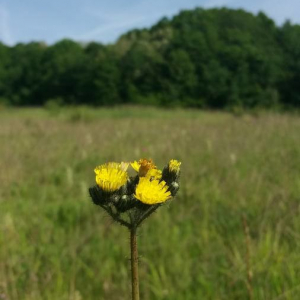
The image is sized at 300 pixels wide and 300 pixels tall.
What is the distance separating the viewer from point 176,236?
112 inches

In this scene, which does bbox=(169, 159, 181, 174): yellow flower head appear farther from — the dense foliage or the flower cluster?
the dense foliage

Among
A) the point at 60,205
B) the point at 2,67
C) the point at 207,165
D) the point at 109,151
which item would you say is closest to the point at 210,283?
the point at 60,205

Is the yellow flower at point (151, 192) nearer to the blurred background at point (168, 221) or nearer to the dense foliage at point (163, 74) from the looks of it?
the blurred background at point (168, 221)

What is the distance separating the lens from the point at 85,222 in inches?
135

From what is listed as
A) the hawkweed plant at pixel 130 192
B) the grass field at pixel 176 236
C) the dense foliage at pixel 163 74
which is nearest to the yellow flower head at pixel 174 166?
the hawkweed plant at pixel 130 192

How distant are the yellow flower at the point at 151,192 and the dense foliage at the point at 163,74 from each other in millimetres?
17564

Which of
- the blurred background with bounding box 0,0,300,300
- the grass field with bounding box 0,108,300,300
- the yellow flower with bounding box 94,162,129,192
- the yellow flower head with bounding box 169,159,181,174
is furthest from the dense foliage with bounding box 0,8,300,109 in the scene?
the yellow flower with bounding box 94,162,129,192

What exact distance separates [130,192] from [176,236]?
86.9 inches

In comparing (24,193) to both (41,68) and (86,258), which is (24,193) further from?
(41,68)

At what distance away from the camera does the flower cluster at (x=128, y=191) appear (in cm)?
63

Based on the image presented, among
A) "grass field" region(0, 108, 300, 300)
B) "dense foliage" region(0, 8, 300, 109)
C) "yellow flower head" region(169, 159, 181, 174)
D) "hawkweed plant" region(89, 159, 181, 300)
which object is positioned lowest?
"grass field" region(0, 108, 300, 300)

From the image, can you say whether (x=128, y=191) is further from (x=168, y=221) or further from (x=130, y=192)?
(x=168, y=221)

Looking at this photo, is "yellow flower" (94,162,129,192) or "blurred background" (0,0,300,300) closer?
"yellow flower" (94,162,129,192)

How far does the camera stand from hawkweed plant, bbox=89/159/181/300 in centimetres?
62
